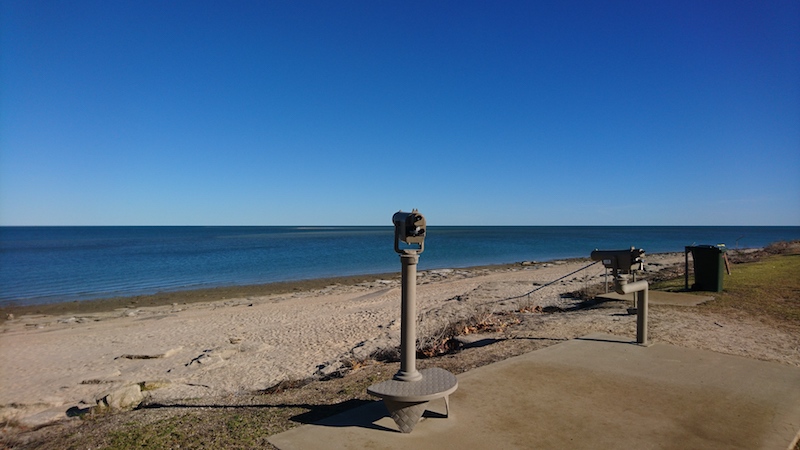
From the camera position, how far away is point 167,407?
4.43 metres

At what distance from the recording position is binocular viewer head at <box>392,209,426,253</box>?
11.4 ft

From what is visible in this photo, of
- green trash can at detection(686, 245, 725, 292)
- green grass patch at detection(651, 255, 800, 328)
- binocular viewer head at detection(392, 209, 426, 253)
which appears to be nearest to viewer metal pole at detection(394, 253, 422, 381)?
binocular viewer head at detection(392, 209, 426, 253)

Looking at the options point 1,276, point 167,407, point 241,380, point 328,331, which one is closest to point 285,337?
point 328,331

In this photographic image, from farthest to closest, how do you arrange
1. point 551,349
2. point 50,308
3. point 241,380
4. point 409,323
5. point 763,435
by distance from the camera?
point 50,308 < point 241,380 < point 551,349 < point 409,323 < point 763,435

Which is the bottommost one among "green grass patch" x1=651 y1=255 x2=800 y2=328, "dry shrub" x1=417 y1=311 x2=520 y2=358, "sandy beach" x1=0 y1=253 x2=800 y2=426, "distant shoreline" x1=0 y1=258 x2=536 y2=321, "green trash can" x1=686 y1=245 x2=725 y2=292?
"distant shoreline" x1=0 y1=258 x2=536 y2=321

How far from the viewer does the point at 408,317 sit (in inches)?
142

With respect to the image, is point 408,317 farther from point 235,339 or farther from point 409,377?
point 235,339

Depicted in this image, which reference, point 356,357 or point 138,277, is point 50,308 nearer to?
point 138,277

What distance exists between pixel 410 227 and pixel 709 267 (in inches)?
368

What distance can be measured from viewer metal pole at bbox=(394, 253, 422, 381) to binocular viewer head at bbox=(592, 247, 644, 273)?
2963 millimetres

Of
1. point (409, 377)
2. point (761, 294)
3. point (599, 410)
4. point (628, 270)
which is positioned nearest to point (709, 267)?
point (761, 294)

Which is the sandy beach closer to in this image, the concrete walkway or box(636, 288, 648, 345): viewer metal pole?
box(636, 288, 648, 345): viewer metal pole

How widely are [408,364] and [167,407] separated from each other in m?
2.48

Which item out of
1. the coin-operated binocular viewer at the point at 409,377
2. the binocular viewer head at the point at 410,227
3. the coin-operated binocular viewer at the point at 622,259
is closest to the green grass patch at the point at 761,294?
the coin-operated binocular viewer at the point at 622,259
